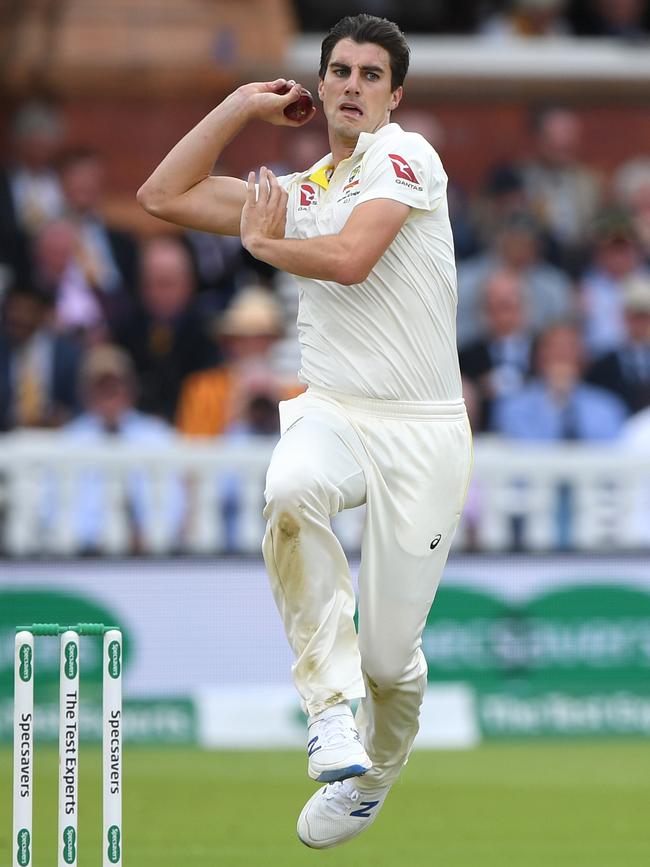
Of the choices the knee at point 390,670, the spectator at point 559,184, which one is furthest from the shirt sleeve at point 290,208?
the spectator at point 559,184

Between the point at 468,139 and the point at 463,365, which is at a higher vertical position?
the point at 468,139

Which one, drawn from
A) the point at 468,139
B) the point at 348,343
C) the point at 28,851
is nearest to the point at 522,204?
the point at 468,139

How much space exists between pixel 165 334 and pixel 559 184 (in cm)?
361

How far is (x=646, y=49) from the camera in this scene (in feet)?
51.4

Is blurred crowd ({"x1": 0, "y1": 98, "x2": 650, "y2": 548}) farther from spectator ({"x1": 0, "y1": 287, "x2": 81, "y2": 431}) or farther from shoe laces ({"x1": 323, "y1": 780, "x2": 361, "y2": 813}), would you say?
shoe laces ({"x1": 323, "y1": 780, "x2": 361, "y2": 813})

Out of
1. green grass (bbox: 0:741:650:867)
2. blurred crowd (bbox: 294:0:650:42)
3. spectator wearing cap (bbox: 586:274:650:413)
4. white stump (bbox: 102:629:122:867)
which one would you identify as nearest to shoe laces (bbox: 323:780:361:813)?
green grass (bbox: 0:741:650:867)

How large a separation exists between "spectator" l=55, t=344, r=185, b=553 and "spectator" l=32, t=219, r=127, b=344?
809mm

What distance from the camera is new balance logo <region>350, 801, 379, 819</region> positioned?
6172 mm

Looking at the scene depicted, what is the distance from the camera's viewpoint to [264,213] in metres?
5.84

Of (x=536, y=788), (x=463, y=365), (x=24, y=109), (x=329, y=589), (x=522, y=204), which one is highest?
(x=24, y=109)

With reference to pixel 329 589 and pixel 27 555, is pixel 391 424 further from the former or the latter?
pixel 27 555

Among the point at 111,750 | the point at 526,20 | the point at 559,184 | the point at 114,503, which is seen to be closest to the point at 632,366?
the point at 559,184

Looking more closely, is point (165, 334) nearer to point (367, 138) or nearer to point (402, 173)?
point (367, 138)

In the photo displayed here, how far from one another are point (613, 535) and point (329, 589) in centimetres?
512
